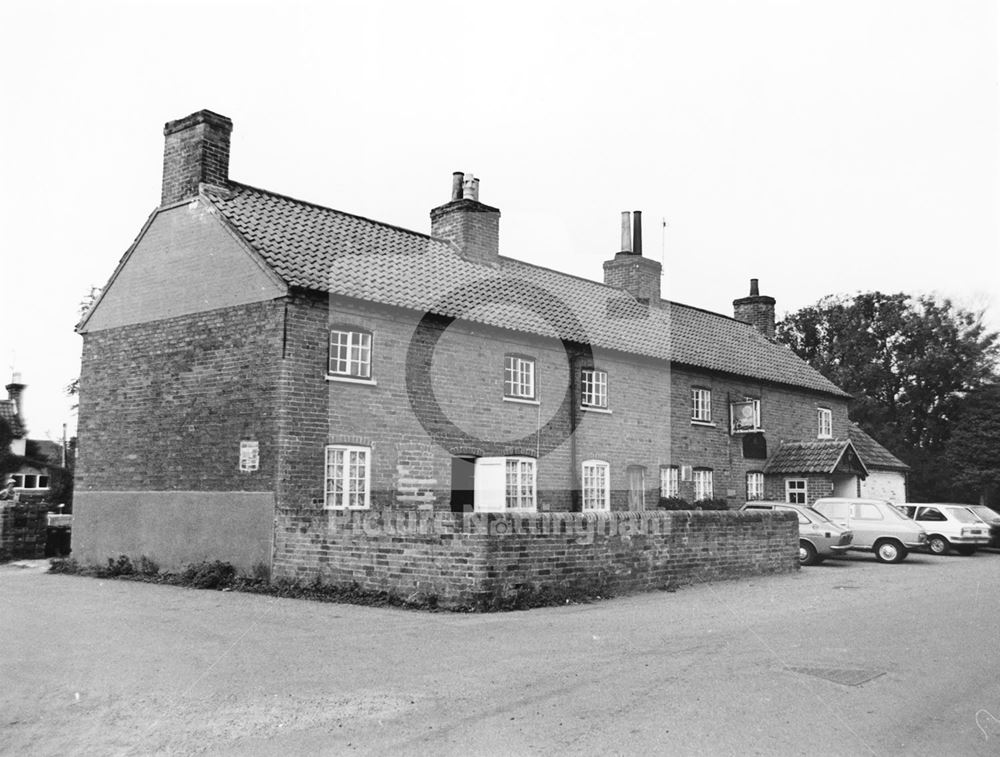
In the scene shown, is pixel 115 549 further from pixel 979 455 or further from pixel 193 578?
pixel 979 455

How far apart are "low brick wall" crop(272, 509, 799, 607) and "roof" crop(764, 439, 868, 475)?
13.8m

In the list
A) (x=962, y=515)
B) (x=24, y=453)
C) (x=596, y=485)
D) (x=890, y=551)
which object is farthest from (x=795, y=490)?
(x=24, y=453)

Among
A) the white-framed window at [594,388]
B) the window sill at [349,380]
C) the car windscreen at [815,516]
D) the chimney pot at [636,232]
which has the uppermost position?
the chimney pot at [636,232]

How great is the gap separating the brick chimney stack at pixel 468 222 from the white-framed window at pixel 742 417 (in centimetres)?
947

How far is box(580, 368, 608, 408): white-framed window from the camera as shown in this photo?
23.8 meters

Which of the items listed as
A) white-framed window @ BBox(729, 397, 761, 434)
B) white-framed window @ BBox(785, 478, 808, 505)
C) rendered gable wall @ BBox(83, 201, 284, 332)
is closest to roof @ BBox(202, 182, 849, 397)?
rendered gable wall @ BBox(83, 201, 284, 332)

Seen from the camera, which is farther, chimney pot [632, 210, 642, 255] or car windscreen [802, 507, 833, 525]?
chimney pot [632, 210, 642, 255]

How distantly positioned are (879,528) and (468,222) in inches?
517

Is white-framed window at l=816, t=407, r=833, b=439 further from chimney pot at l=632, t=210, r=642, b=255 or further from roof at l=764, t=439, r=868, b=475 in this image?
chimney pot at l=632, t=210, r=642, b=255

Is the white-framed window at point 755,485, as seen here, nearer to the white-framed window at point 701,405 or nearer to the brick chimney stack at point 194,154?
the white-framed window at point 701,405

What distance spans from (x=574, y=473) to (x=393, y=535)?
969cm

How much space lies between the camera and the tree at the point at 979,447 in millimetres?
41156

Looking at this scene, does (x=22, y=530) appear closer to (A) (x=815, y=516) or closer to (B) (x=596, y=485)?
(B) (x=596, y=485)

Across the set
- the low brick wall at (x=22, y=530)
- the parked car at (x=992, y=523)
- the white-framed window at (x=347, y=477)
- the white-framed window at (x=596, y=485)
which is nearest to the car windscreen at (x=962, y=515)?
the parked car at (x=992, y=523)
